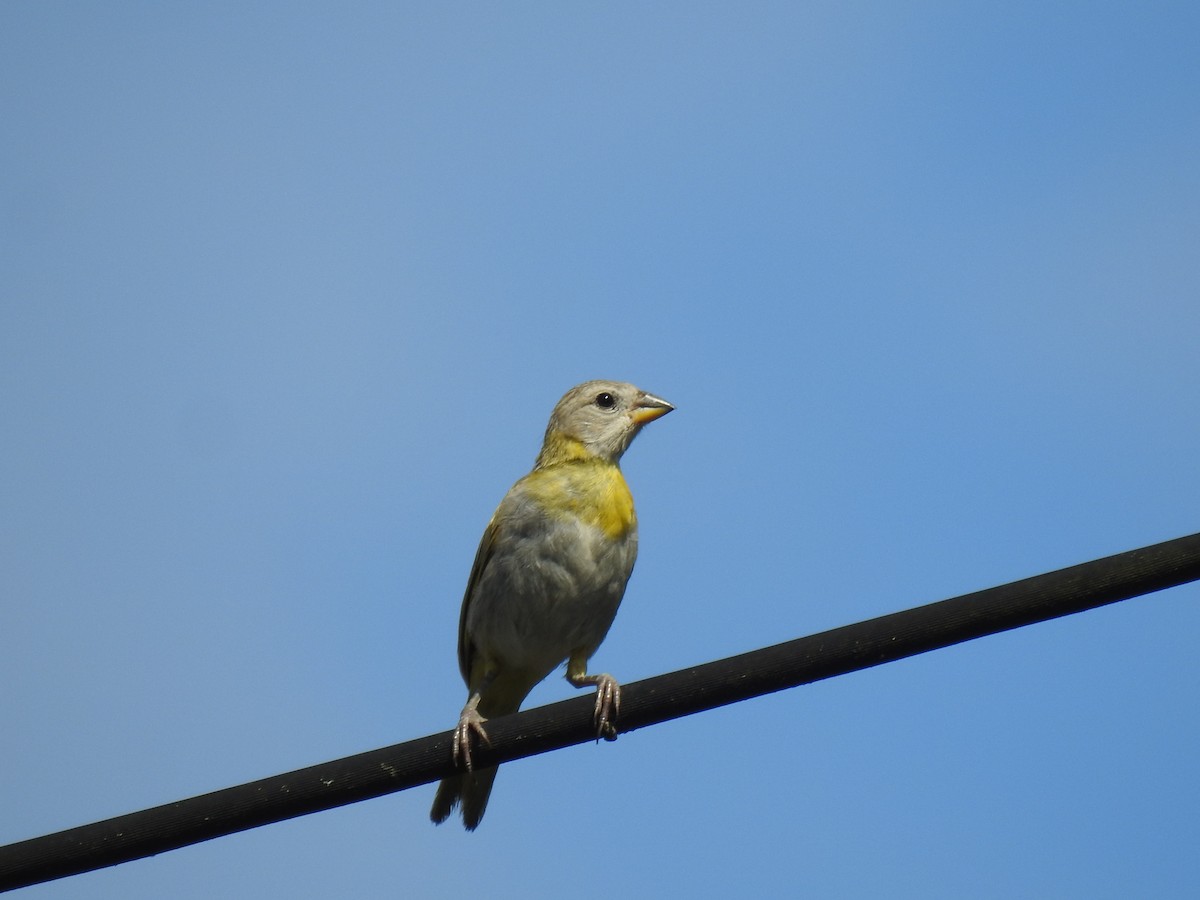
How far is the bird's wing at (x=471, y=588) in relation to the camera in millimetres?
9148

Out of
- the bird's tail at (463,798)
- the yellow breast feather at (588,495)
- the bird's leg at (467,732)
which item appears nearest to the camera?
the bird's leg at (467,732)

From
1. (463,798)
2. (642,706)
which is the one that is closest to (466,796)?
(463,798)

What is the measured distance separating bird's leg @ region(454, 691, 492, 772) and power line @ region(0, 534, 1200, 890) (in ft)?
0.51

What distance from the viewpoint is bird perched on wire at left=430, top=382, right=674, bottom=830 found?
28.5 feet

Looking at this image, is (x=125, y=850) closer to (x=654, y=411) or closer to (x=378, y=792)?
(x=378, y=792)

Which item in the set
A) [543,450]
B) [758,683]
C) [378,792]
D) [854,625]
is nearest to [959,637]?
[854,625]

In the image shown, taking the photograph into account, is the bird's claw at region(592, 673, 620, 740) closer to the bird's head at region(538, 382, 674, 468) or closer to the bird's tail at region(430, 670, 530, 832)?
the bird's tail at region(430, 670, 530, 832)

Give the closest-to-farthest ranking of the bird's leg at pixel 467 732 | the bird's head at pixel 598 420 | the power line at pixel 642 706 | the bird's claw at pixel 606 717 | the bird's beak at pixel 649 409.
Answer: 1. the power line at pixel 642 706
2. the bird's claw at pixel 606 717
3. the bird's leg at pixel 467 732
4. the bird's head at pixel 598 420
5. the bird's beak at pixel 649 409

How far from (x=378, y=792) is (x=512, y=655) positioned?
3996 millimetres

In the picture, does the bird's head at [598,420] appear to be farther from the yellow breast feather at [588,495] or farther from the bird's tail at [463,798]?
the bird's tail at [463,798]

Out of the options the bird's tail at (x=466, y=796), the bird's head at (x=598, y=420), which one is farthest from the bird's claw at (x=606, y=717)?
the bird's head at (x=598, y=420)

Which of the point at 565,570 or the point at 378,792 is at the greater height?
the point at 565,570

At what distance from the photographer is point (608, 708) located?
547cm

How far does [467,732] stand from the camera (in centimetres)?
690
